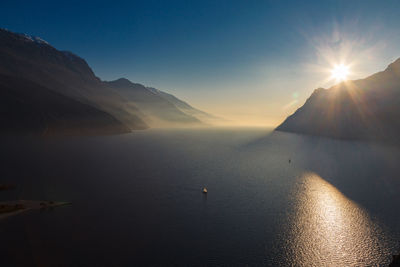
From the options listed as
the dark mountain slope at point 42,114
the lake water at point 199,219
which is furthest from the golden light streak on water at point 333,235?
the dark mountain slope at point 42,114

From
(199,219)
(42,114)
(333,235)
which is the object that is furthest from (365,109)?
(42,114)

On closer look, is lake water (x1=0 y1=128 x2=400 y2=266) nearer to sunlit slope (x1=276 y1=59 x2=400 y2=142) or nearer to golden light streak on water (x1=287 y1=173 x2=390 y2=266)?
golden light streak on water (x1=287 y1=173 x2=390 y2=266)

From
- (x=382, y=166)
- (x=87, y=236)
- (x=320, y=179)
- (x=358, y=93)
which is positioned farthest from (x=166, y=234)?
(x=358, y=93)

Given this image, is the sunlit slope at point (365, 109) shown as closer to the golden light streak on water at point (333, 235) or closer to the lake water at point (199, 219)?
the lake water at point (199, 219)

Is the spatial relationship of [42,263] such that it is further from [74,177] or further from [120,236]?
[74,177]

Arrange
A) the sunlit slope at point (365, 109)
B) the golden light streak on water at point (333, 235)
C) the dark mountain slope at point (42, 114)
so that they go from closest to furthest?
the golden light streak on water at point (333, 235)
the dark mountain slope at point (42, 114)
the sunlit slope at point (365, 109)

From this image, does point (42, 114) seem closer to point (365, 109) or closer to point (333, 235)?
→ point (333, 235)
